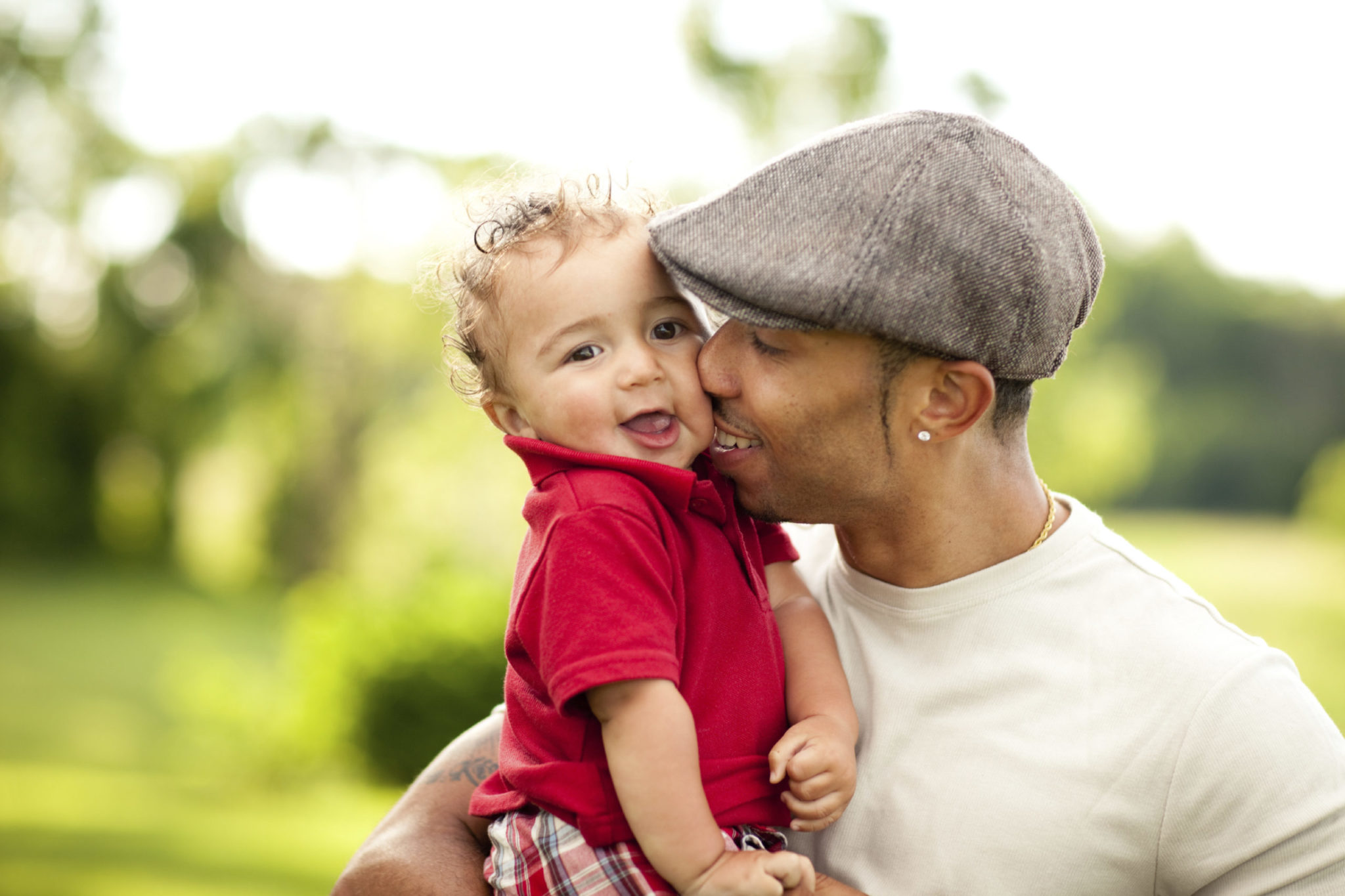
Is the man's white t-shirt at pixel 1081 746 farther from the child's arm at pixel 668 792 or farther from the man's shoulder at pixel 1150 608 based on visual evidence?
the child's arm at pixel 668 792

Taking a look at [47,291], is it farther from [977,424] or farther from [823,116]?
[977,424]

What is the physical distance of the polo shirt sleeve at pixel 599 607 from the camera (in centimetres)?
163

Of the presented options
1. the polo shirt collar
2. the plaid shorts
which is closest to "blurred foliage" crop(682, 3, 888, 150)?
the polo shirt collar

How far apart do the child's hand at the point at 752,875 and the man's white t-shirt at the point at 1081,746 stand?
0.35m

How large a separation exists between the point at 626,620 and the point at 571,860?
0.46 meters

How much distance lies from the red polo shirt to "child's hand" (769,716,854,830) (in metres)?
0.06

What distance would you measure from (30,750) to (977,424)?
42.7 ft

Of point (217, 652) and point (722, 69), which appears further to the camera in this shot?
point (217, 652)

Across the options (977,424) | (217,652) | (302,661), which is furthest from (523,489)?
(977,424)

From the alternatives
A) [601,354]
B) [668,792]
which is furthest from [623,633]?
[601,354]

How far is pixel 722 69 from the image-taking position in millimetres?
9984

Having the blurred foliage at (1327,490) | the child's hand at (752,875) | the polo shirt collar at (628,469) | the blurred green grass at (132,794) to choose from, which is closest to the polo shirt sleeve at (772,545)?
the polo shirt collar at (628,469)

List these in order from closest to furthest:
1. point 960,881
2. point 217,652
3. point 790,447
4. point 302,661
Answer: point 960,881 < point 790,447 < point 302,661 < point 217,652

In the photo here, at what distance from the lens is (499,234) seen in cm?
205
